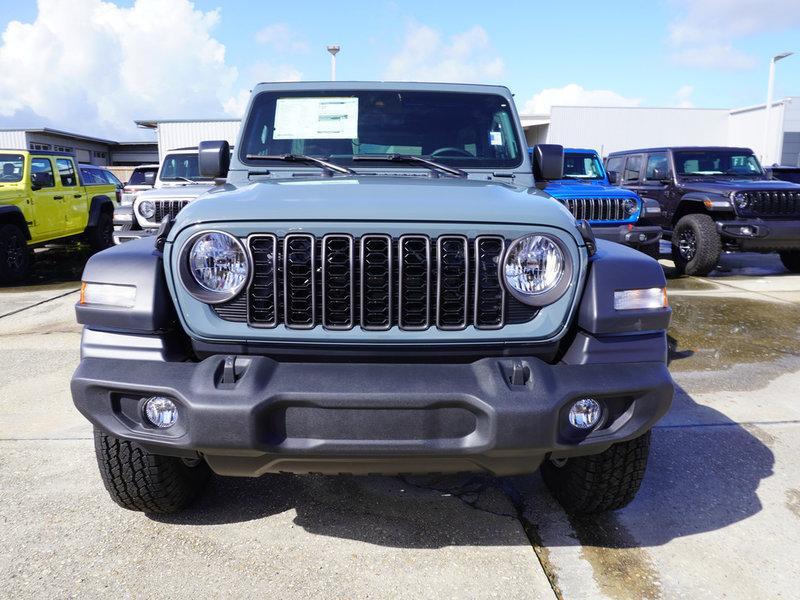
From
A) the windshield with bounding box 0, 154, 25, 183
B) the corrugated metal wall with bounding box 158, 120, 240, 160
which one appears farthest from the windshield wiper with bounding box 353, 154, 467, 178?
the corrugated metal wall with bounding box 158, 120, 240, 160

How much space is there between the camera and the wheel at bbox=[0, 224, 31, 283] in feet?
28.3

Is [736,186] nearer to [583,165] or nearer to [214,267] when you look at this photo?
[583,165]

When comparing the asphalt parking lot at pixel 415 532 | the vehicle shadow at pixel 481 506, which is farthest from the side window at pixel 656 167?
the vehicle shadow at pixel 481 506

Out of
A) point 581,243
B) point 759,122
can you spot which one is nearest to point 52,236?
point 581,243

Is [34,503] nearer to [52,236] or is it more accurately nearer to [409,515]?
[409,515]

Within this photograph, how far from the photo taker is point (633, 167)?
10812 millimetres

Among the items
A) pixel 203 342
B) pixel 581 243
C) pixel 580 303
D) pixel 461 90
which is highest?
pixel 461 90

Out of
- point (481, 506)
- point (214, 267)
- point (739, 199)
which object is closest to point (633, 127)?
point (739, 199)

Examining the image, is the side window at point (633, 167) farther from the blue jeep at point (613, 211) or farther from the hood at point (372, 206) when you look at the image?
the hood at point (372, 206)

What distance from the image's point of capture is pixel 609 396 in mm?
2051

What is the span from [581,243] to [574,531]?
1207mm

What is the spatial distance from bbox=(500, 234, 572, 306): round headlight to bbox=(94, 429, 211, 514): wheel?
1363mm

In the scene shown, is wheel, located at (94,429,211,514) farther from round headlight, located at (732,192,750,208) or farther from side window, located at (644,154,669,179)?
side window, located at (644,154,669,179)

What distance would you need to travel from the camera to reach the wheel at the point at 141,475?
2422 mm
